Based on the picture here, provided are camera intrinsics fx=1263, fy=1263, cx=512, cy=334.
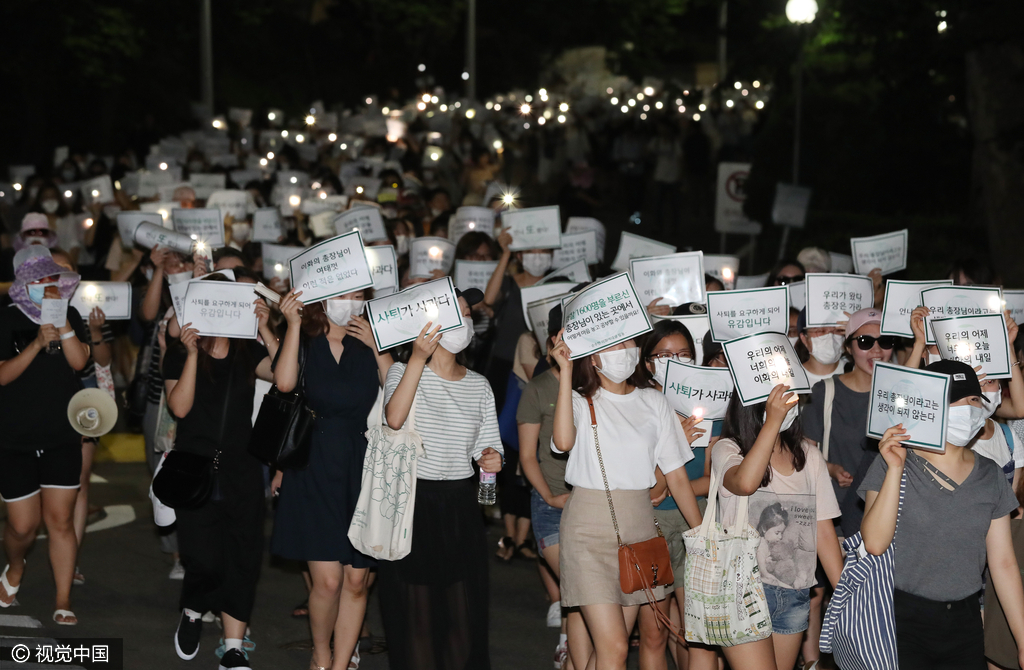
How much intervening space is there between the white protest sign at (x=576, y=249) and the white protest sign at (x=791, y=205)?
6.19m

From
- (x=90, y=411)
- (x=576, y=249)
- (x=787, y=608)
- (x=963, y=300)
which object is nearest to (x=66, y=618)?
(x=90, y=411)

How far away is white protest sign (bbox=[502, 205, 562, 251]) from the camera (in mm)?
9586

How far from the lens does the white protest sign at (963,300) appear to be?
21.8 feet

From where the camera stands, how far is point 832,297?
7406mm

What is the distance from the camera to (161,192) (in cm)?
1409

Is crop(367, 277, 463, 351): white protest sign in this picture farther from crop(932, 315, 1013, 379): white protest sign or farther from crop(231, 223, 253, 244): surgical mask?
crop(231, 223, 253, 244): surgical mask

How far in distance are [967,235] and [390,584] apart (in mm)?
15173

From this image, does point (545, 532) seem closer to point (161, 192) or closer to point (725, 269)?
point (725, 269)

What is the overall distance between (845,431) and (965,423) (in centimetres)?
162

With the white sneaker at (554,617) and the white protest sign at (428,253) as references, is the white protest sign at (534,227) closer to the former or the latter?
the white protest sign at (428,253)

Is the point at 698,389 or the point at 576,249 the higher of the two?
the point at 576,249

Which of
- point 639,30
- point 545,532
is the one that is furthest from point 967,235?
point 639,30

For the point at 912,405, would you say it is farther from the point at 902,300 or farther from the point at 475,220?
the point at 475,220

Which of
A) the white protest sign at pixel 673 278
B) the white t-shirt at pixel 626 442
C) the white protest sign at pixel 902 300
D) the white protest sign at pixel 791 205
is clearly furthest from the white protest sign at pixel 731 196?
the white t-shirt at pixel 626 442
